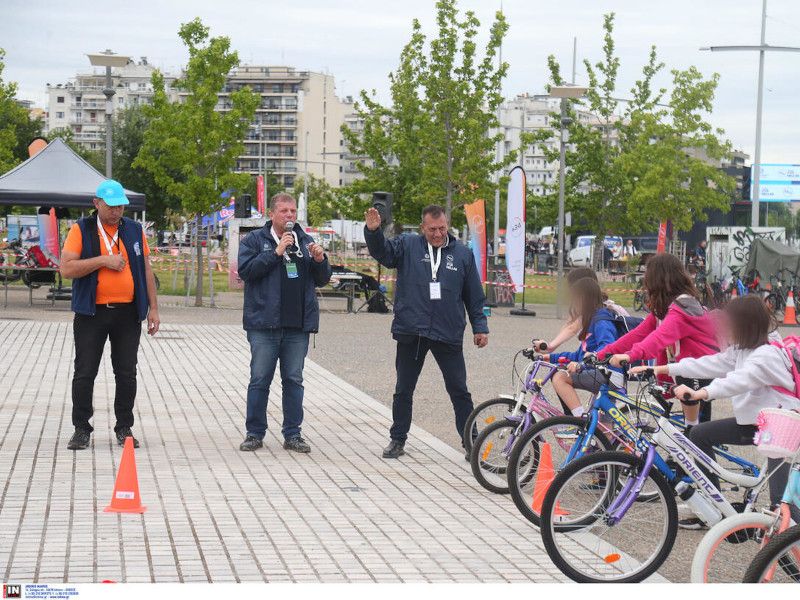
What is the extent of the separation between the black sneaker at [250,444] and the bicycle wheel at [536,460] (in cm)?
295

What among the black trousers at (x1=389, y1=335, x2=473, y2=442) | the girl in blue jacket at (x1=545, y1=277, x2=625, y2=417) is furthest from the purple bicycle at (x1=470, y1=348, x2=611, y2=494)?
the black trousers at (x1=389, y1=335, x2=473, y2=442)

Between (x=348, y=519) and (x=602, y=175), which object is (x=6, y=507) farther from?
(x=602, y=175)

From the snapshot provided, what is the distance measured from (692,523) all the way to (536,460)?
37.5 inches

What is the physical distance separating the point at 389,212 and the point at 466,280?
0.85m

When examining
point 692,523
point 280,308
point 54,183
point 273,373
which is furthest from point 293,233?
point 54,183

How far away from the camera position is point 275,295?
31.7ft

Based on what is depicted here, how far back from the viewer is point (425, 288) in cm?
941

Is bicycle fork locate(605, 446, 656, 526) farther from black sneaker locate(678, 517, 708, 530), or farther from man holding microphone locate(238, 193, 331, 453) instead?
man holding microphone locate(238, 193, 331, 453)

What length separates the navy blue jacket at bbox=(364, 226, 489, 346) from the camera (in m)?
9.41

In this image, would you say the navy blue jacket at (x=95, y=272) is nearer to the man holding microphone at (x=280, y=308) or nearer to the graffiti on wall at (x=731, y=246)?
the man holding microphone at (x=280, y=308)

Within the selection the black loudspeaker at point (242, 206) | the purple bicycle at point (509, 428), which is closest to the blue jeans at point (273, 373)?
the purple bicycle at point (509, 428)

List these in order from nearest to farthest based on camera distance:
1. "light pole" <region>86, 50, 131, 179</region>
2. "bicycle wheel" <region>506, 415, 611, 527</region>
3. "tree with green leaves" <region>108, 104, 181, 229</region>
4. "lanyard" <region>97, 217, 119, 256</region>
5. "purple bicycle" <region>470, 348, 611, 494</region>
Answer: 1. "bicycle wheel" <region>506, 415, 611, 527</region>
2. "purple bicycle" <region>470, 348, 611, 494</region>
3. "lanyard" <region>97, 217, 119, 256</region>
4. "light pole" <region>86, 50, 131, 179</region>
5. "tree with green leaves" <region>108, 104, 181, 229</region>

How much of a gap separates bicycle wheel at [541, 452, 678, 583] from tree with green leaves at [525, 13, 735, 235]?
38.5 m

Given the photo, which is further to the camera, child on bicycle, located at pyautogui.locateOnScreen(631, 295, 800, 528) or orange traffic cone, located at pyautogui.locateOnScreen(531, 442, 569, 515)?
orange traffic cone, located at pyautogui.locateOnScreen(531, 442, 569, 515)
